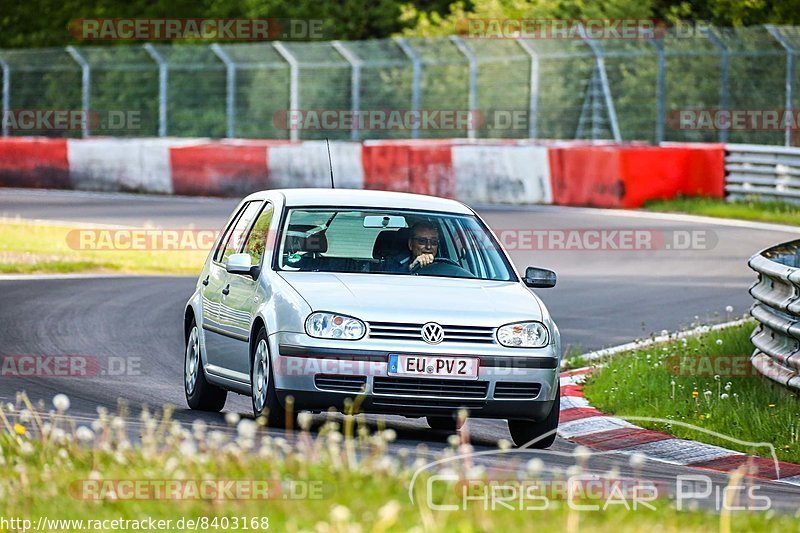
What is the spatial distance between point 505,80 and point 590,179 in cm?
867

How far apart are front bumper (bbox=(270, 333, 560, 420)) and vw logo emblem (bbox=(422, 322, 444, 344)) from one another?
0.05 meters

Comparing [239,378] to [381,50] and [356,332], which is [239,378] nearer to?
[356,332]

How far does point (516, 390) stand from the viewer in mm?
9531

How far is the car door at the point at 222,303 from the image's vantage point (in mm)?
10500

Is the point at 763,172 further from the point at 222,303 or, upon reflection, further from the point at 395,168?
the point at 222,303

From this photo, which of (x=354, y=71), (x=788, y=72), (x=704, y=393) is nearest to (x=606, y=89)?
(x=788, y=72)

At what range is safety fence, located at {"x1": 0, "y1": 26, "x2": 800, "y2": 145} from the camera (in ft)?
95.9

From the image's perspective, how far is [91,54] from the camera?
37312mm

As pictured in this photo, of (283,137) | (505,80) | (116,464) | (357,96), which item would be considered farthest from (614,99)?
(116,464)

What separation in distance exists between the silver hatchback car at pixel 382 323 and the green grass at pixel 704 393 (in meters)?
1.31

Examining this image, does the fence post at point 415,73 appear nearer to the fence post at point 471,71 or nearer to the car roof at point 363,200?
the fence post at point 471,71

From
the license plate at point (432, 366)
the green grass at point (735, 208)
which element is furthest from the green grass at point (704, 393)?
the green grass at point (735, 208)

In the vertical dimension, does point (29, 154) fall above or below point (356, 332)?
below

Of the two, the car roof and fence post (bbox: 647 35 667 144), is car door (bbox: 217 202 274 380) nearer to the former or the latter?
the car roof
